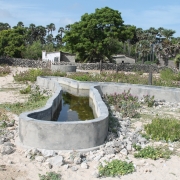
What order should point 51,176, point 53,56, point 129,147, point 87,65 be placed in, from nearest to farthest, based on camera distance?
point 51,176, point 129,147, point 87,65, point 53,56

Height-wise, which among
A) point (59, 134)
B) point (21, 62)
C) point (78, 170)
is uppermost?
point (21, 62)

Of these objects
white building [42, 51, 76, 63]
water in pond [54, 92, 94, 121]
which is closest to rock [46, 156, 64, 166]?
water in pond [54, 92, 94, 121]

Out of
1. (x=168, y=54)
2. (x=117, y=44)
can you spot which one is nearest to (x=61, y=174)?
(x=117, y=44)

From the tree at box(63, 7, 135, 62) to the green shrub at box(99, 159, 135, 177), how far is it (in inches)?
1128

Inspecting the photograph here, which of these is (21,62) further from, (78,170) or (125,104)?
(78,170)

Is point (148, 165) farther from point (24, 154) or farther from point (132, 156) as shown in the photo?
point (24, 154)

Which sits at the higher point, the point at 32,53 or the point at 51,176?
the point at 32,53

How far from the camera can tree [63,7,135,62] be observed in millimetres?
34000

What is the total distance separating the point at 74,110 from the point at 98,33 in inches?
944

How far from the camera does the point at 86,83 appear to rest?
54.1 ft

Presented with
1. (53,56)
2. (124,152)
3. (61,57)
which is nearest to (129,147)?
(124,152)

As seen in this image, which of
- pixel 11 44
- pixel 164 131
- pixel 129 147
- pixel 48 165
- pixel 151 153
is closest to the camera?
pixel 48 165

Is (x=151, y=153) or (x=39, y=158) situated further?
(x=151, y=153)

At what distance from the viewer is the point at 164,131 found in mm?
7566
